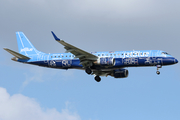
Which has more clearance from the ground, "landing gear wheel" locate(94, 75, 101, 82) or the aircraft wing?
the aircraft wing

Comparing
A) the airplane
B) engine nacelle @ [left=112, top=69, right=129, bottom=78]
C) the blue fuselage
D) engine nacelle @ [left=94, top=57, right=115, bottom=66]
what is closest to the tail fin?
the airplane

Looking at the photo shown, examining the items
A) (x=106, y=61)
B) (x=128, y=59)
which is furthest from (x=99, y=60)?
(x=128, y=59)

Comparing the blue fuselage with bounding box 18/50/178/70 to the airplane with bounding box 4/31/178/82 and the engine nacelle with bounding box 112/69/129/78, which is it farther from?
the engine nacelle with bounding box 112/69/129/78

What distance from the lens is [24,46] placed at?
63.2m

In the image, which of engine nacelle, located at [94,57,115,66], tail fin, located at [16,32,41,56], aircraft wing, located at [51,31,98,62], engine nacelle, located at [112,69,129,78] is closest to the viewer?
aircraft wing, located at [51,31,98,62]

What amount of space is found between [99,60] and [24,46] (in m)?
16.6

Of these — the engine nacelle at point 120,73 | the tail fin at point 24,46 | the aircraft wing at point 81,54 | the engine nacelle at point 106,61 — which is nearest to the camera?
the aircraft wing at point 81,54

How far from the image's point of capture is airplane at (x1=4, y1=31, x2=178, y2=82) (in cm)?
5412

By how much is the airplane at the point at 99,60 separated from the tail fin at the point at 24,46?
1.57ft

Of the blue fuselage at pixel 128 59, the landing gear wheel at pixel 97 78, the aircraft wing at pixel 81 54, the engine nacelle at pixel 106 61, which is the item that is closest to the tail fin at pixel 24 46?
the blue fuselage at pixel 128 59

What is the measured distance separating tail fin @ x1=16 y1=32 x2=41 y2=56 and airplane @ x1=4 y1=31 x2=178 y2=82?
478 mm

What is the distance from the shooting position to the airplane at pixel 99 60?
5412cm

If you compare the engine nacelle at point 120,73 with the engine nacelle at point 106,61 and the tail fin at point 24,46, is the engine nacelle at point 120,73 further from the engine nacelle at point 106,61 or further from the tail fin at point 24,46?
the tail fin at point 24,46

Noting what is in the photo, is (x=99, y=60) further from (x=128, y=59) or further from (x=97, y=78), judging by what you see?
(x=97, y=78)
